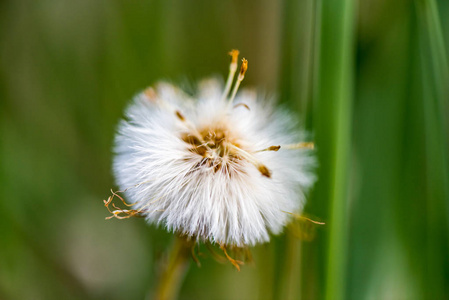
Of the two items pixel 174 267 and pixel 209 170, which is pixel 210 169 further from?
pixel 174 267

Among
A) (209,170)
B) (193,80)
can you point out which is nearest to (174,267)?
(209,170)

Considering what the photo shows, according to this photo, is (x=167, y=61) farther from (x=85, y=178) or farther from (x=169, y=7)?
(x=85, y=178)

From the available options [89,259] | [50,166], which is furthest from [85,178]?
[89,259]

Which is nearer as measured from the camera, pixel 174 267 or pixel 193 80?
pixel 174 267

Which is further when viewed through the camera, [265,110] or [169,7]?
[169,7]

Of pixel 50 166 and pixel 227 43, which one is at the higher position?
pixel 227 43
